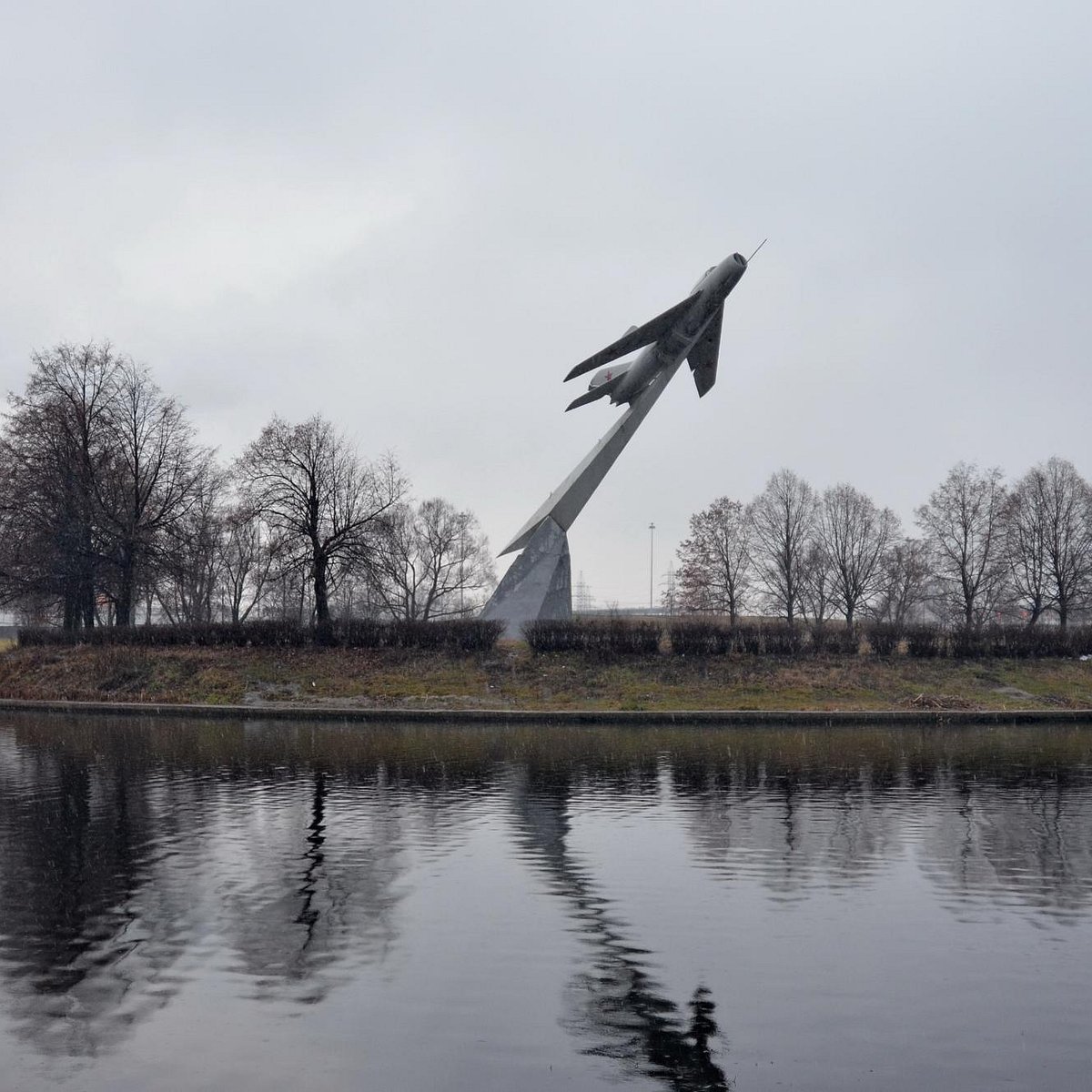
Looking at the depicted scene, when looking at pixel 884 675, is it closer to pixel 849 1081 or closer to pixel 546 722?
pixel 546 722

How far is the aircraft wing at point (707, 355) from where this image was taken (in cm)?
3222

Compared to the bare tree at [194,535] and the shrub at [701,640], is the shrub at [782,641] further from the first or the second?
the bare tree at [194,535]

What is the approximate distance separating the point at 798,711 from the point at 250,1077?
20.3m

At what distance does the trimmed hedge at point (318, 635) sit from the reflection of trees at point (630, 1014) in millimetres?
22526

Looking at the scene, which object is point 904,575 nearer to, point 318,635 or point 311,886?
point 318,635

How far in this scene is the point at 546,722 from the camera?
24188 mm

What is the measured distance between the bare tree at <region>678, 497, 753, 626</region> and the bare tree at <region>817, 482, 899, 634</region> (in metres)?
4.38

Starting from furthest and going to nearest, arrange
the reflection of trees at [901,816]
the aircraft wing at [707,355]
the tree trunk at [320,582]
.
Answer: the tree trunk at [320,582]
the aircraft wing at [707,355]
the reflection of trees at [901,816]

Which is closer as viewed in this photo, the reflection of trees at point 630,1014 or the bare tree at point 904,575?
the reflection of trees at point 630,1014

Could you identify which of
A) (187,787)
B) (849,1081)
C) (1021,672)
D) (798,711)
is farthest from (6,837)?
(1021,672)

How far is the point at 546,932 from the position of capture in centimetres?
774

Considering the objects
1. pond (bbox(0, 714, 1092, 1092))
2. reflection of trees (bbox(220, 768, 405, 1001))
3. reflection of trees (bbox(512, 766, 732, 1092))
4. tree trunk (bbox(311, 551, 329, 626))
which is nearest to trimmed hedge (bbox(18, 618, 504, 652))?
tree trunk (bbox(311, 551, 329, 626))

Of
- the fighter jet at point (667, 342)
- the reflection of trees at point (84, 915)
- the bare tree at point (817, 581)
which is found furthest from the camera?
the bare tree at point (817, 581)

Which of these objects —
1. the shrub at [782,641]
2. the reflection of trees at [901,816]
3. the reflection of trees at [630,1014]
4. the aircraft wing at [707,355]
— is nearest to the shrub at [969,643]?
the shrub at [782,641]
